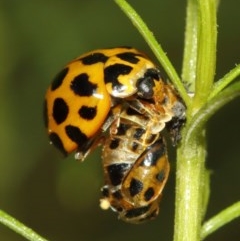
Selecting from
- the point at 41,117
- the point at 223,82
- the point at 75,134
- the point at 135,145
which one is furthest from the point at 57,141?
the point at 41,117

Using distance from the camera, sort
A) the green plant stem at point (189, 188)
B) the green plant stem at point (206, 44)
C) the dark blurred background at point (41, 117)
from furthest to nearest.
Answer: the dark blurred background at point (41, 117) < the green plant stem at point (189, 188) < the green plant stem at point (206, 44)

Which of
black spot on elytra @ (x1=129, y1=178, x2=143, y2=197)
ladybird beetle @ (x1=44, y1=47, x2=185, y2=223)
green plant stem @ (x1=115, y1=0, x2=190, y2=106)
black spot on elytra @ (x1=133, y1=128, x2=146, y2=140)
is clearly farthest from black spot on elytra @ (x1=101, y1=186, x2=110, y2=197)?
green plant stem @ (x1=115, y1=0, x2=190, y2=106)

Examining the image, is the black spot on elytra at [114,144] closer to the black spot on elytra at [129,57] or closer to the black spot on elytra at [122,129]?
the black spot on elytra at [122,129]

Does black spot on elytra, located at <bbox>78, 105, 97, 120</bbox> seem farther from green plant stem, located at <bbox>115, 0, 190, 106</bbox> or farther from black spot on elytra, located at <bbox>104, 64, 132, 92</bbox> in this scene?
green plant stem, located at <bbox>115, 0, 190, 106</bbox>

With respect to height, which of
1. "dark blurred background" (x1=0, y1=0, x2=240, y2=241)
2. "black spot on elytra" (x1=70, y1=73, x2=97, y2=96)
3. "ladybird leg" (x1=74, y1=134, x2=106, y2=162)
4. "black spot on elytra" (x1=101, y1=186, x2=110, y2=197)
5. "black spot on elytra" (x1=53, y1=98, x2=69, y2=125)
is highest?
"black spot on elytra" (x1=70, y1=73, x2=97, y2=96)

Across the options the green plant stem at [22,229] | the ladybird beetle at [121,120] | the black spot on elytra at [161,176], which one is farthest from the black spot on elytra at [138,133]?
the green plant stem at [22,229]

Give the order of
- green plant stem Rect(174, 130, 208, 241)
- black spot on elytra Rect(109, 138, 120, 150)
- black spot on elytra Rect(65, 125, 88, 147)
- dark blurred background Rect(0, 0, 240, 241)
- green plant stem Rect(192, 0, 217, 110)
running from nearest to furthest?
green plant stem Rect(192, 0, 217, 110)
green plant stem Rect(174, 130, 208, 241)
black spot on elytra Rect(109, 138, 120, 150)
black spot on elytra Rect(65, 125, 88, 147)
dark blurred background Rect(0, 0, 240, 241)

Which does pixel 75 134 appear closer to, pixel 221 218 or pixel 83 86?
pixel 83 86
